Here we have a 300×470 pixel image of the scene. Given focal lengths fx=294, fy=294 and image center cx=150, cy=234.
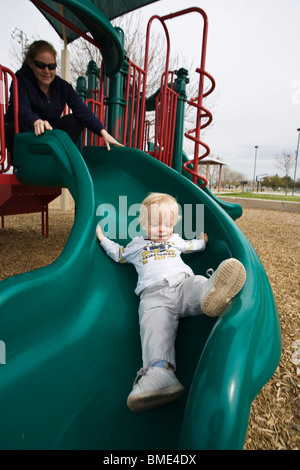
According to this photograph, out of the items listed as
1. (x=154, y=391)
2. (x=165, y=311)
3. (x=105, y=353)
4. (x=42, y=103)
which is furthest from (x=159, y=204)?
(x=42, y=103)

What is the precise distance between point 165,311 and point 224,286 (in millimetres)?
293

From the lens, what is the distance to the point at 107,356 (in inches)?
43.1

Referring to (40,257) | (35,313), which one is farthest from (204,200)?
(40,257)

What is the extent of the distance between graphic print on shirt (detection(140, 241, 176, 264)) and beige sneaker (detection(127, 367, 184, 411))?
0.57 m

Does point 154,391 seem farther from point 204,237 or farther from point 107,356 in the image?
point 204,237

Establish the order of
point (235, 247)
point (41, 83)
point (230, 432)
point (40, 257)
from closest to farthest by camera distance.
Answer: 1. point (230, 432)
2. point (235, 247)
3. point (41, 83)
4. point (40, 257)

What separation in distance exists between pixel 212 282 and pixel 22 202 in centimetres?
275

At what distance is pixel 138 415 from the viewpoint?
91cm

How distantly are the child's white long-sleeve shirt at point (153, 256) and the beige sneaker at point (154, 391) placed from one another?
0.44 m

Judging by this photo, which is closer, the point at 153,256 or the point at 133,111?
the point at 153,256

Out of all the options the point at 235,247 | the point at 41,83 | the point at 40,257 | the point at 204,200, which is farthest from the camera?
the point at 40,257

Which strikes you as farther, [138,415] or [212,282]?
[212,282]

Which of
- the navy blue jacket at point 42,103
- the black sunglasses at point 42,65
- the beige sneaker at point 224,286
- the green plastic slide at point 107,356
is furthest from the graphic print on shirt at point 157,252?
the black sunglasses at point 42,65
